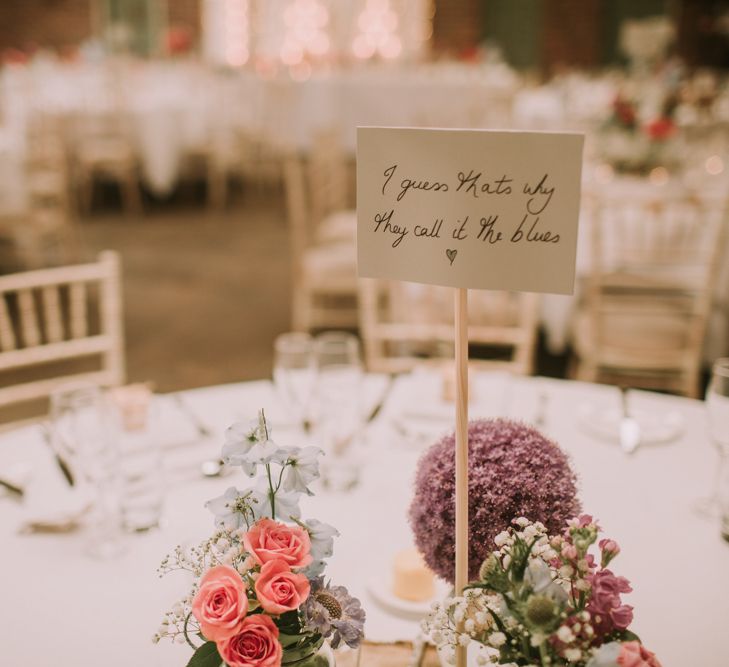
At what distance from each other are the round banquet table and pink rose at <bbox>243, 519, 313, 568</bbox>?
0.27 m

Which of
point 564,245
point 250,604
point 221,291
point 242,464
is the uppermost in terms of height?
point 564,245

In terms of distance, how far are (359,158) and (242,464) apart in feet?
1.00

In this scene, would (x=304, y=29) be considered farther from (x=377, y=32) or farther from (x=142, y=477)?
(x=142, y=477)

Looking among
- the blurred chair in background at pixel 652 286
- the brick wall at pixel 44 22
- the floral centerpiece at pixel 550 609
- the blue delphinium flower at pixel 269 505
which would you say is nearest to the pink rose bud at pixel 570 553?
the floral centerpiece at pixel 550 609

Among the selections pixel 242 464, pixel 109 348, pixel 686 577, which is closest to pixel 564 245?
pixel 242 464

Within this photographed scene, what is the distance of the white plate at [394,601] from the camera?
93 cm

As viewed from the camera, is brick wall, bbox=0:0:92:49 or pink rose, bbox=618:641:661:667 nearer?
pink rose, bbox=618:641:661:667

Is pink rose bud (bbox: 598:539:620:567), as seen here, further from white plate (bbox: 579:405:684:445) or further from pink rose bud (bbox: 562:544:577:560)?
white plate (bbox: 579:405:684:445)

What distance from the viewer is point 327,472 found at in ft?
3.97

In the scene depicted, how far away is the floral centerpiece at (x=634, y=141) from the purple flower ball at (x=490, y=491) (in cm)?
267

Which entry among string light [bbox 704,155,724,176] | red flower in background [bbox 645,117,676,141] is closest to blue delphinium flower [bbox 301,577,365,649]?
red flower in background [bbox 645,117,676,141]

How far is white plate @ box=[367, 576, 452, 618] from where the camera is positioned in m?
0.93

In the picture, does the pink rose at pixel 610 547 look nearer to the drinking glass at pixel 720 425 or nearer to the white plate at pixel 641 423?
the drinking glass at pixel 720 425

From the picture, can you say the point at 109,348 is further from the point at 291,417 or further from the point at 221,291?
the point at 221,291
